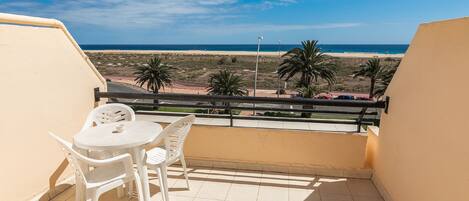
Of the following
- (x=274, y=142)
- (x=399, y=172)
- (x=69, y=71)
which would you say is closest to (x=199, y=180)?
(x=274, y=142)

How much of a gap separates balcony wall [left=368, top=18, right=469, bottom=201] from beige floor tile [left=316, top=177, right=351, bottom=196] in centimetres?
33

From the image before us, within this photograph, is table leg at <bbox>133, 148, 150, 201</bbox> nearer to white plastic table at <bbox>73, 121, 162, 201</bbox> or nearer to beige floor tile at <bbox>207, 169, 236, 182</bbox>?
white plastic table at <bbox>73, 121, 162, 201</bbox>

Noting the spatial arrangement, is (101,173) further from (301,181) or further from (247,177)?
(301,181)

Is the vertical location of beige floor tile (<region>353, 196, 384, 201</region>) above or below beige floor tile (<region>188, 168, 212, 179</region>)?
above

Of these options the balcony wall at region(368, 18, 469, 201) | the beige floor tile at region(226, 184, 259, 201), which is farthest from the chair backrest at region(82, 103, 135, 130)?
the balcony wall at region(368, 18, 469, 201)

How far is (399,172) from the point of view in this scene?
7.32 ft

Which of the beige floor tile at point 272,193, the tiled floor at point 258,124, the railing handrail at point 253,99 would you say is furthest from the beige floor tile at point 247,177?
the railing handrail at point 253,99

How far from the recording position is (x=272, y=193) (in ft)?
8.55

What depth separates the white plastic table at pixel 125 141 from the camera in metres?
1.87

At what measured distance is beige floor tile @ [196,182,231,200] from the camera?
8.31ft

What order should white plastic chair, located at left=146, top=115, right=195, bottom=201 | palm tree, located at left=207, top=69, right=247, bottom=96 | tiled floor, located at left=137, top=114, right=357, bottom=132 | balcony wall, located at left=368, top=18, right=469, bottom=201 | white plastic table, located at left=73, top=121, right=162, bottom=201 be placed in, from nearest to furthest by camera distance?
1. balcony wall, located at left=368, top=18, right=469, bottom=201
2. white plastic table, located at left=73, top=121, right=162, bottom=201
3. white plastic chair, located at left=146, top=115, right=195, bottom=201
4. tiled floor, located at left=137, top=114, right=357, bottom=132
5. palm tree, located at left=207, top=69, right=247, bottom=96

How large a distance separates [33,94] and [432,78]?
2.91 metres

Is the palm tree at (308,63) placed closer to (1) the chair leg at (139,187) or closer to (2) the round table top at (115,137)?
(2) the round table top at (115,137)

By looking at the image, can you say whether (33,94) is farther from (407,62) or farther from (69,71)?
(407,62)
